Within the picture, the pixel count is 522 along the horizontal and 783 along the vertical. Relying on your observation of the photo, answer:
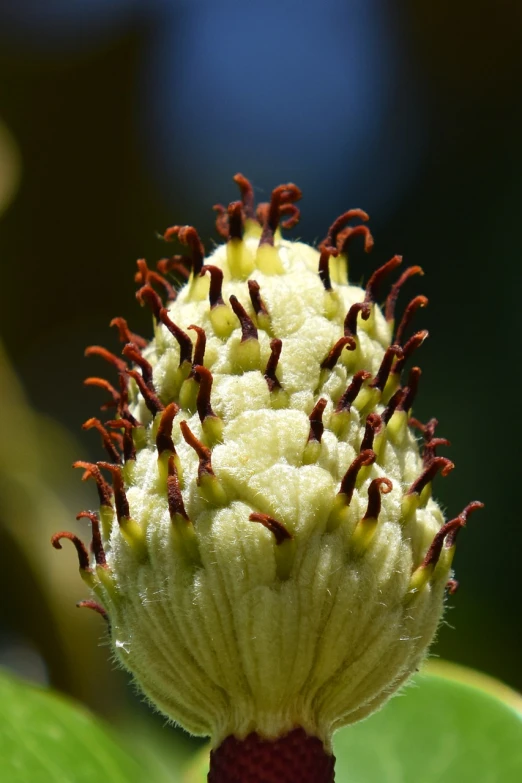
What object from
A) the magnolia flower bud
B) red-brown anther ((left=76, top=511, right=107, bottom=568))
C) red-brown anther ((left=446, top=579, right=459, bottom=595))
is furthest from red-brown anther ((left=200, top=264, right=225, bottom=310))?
red-brown anther ((left=446, top=579, right=459, bottom=595))

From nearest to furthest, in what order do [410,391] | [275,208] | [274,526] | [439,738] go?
[274,526], [410,391], [275,208], [439,738]

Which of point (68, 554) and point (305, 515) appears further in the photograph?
point (68, 554)

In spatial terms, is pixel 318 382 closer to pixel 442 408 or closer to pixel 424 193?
pixel 442 408

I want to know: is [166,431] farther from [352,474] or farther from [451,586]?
Answer: [451,586]

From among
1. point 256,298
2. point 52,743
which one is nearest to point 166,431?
point 256,298

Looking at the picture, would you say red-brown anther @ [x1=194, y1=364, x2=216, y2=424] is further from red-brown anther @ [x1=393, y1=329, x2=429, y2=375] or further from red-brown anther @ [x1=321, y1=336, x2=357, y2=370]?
red-brown anther @ [x1=393, y1=329, x2=429, y2=375]

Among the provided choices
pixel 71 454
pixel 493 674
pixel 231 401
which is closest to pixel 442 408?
pixel 493 674
